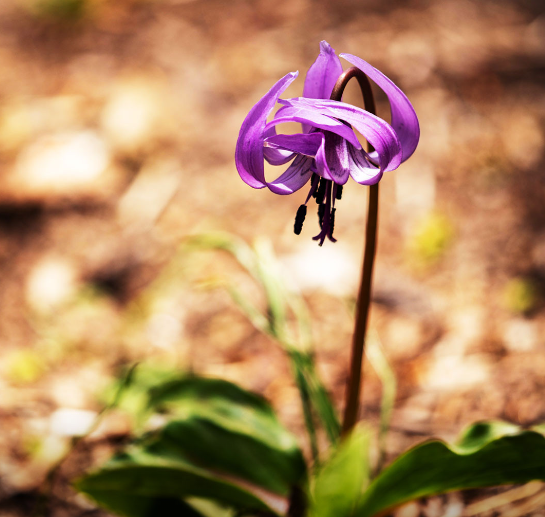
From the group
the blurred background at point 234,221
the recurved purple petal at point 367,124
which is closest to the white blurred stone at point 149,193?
the blurred background at point 234,221

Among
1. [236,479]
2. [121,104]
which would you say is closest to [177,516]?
[236,479]

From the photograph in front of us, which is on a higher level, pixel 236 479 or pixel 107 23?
pixel 107 23

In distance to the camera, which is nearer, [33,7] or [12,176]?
[12,176]

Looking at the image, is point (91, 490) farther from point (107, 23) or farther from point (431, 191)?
point (107, 23)

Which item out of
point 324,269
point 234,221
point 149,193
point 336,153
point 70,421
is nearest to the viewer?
point 336,153

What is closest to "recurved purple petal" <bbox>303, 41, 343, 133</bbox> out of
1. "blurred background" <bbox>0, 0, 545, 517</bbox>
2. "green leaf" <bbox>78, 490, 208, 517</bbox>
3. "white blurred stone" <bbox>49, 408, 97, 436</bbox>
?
"blurred background" <bbox>0, 0, 545, 517</bbox>

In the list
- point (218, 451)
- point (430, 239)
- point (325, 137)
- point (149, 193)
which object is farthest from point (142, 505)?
point (149, 193)

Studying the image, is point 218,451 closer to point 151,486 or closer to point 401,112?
point 151,486
